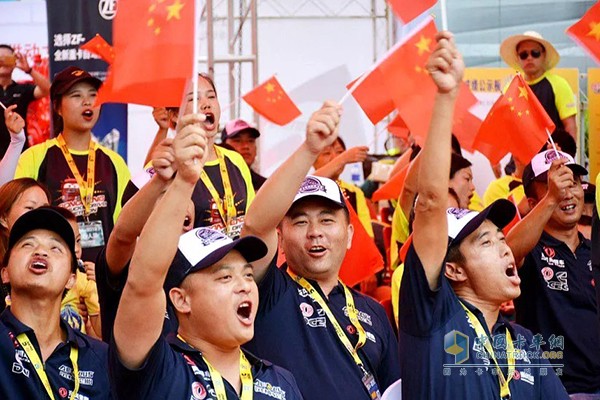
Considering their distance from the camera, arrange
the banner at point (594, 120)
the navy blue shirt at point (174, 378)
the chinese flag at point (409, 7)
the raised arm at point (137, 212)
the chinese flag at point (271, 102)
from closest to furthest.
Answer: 1. the navy blue shirt at point (174, 378)
2. the raised arm at point (137, 212)
3. the chinese flag at point (409, 7)
4. the chinese flag at point (271, 102)
5. the banner at point (594, 120)

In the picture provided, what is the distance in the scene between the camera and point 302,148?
4000mm

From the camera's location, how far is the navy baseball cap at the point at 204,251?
3.81m

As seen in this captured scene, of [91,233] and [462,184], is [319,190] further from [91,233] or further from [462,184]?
[462,184]

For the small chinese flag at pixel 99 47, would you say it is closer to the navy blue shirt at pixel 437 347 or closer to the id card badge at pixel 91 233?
the id card badge at pixel 91 233

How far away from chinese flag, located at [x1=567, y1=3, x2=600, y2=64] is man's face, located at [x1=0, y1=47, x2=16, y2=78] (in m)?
3.65

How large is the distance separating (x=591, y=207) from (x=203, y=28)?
6.61m

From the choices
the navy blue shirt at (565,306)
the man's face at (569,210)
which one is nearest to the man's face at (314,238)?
the navy blue shirt at (565,306)

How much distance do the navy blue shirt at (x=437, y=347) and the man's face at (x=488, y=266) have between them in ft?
0.94

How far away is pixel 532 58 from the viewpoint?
316 inches

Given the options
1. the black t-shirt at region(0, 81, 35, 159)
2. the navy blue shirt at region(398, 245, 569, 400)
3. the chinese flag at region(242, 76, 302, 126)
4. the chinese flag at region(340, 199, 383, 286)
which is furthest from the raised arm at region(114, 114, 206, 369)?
the black t-shirt at region(0, 81, 35, 159)

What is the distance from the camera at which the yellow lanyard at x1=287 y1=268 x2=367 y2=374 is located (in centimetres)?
447

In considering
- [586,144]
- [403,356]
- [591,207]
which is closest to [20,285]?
[403,356]

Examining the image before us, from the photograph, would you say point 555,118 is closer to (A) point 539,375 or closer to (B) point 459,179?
(B) point 459,179

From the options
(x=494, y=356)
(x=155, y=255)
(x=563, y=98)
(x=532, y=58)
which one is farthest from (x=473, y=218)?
(x=532, y=58)
